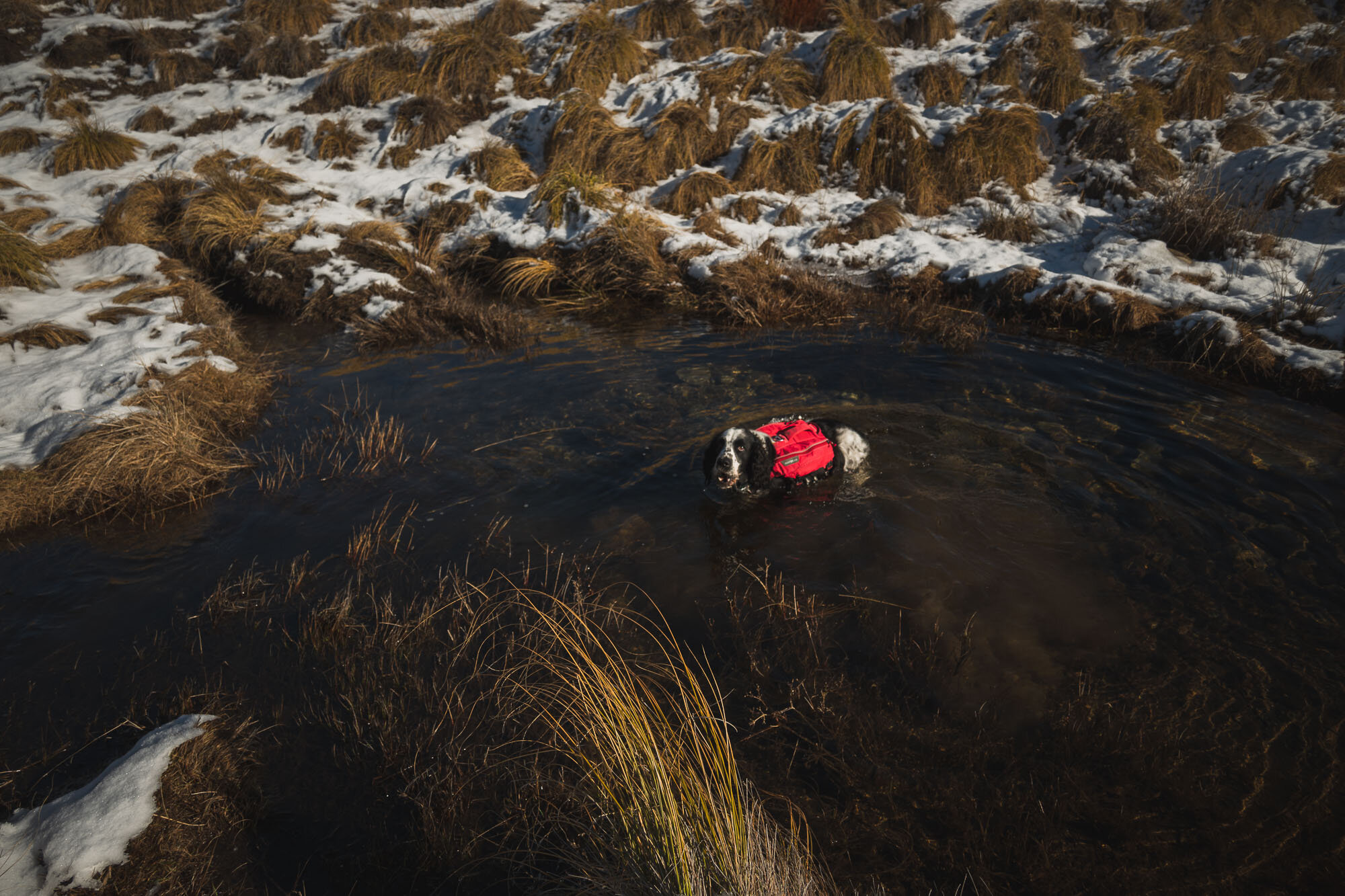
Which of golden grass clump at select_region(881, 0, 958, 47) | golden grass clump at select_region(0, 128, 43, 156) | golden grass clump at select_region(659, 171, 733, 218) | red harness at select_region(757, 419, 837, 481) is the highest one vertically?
golden grass clump at select_region(881, 0, 958, 47)

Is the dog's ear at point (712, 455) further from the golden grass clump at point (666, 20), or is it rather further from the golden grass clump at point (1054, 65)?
the golden grass clump at point (666, 20)

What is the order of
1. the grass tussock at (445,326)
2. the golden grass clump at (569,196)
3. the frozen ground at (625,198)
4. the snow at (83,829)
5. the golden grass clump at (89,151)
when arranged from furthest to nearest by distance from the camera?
the golden grass clump at (89,151) → the golden grass clump at (569,196) → the grass tussock at (445,326) → the frozen ground at (625,198) → the snow at (83,829)

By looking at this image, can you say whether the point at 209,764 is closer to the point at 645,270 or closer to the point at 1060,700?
the point at 1060,700

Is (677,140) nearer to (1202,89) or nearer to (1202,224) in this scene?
(1202,224)

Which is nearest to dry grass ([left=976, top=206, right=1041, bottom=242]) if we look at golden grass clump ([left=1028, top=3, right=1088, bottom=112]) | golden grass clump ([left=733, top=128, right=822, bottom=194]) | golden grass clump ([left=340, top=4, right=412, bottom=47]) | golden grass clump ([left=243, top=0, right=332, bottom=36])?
golden grass clump ([left=733, top=128, right=822, bottom=194])

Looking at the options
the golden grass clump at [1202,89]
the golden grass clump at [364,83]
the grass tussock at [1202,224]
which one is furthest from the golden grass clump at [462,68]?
the golden grass clump at [1202,89]

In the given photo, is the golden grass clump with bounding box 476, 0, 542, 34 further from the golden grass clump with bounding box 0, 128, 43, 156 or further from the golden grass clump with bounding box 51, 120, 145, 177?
the golden grass clump with bounding box 0, 128, 43, 156
